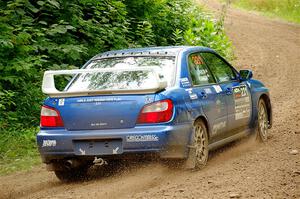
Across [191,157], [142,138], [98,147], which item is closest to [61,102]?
[98,147]

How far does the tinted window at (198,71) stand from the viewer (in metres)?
8.20

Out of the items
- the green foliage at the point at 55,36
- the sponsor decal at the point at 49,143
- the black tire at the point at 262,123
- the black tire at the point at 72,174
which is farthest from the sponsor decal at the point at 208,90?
the green foliage at the point at 55,36

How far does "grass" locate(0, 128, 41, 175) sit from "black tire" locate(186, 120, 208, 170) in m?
2.47

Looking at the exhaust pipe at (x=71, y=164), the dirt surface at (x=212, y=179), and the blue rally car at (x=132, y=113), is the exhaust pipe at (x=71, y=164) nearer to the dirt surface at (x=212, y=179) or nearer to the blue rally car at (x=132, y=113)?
the blue rally car at (x=132, y=113)

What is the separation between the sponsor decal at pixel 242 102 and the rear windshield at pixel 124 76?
1.41 meters

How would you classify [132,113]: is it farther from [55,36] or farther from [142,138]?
[55,36]

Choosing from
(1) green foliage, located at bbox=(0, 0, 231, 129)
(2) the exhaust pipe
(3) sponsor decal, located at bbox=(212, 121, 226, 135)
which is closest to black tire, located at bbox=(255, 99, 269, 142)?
(3) sponsor decal, located at bbox=(212, 121, 226, 135)

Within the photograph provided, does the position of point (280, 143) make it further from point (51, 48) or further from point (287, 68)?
point (287, 68)

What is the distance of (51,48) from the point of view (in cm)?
1218

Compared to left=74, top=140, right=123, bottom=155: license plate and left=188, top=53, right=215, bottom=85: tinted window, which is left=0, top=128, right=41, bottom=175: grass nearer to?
left=74, top=140, right=123, bottom=155: license plate

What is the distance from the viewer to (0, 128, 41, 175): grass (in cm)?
907

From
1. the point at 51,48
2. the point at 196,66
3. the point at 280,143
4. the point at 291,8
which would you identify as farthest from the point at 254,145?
the point at 291,8

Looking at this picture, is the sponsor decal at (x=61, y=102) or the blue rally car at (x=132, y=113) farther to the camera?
the sponsor decal at (x=61, y=102)

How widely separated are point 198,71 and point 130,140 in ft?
5.32
